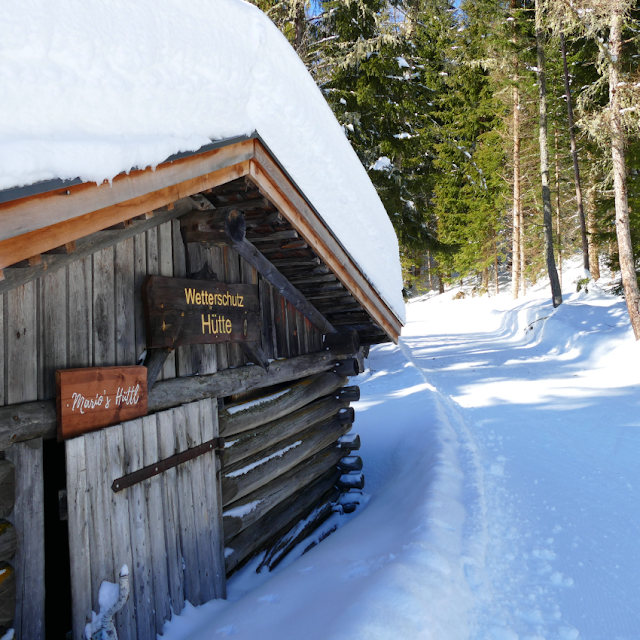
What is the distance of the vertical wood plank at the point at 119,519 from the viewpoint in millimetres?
3055

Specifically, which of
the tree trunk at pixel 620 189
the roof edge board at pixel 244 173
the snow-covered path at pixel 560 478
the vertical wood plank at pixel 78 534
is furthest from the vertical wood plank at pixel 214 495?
the tree trunk at pixel 620 189

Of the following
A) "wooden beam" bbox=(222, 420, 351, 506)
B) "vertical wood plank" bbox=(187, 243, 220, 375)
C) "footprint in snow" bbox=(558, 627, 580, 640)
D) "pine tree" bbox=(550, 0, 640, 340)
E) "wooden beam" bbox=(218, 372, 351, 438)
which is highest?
"pine tree" bbox=(550, 0, 640, 340)

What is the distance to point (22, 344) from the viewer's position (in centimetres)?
257

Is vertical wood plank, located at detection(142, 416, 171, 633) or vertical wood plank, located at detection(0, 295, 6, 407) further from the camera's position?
vertical wood plank, located at detection(142, 416, 171, 633)

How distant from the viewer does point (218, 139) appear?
107 inches

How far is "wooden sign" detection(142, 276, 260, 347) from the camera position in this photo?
3.39m

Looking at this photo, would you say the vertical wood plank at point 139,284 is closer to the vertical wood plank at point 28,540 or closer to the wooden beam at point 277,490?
the vertical wood plank at point 28,540

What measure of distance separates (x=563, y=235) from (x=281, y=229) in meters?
31.3

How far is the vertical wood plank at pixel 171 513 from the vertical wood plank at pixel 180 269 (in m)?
0.37

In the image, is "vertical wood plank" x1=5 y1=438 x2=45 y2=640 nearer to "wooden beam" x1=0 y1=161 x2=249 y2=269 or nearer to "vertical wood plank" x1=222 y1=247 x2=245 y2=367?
"wooden beam" x1=0 y1=161 x2=249 y2=269

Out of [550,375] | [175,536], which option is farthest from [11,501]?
[550,375]

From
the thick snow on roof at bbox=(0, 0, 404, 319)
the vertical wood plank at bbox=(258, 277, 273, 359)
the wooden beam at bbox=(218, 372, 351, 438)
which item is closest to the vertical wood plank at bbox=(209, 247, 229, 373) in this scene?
the wooden beam at bbox=(218, 372, 351, 438)

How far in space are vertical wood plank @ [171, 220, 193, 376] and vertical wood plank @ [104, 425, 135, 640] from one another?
0.79 m

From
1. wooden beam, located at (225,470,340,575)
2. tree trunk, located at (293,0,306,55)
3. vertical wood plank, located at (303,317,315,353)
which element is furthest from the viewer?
tree trunk, located at (293,0,306,55)
